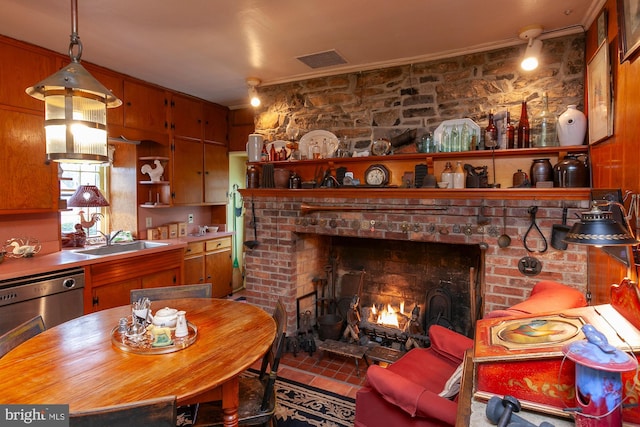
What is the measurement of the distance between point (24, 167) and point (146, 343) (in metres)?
2.23

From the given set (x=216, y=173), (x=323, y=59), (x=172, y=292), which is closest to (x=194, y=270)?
(x=216, y=173)

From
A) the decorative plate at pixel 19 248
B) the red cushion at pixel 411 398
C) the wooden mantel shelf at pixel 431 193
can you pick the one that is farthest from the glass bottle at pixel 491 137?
the decorative plate at pixel 19 248

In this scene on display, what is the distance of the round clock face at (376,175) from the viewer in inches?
121

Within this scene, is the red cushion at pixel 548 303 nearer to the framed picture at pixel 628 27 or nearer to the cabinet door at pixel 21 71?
the framed picture at pixel 628 27

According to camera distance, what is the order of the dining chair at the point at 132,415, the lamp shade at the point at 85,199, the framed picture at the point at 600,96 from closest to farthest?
the dining chair at the point at 132,415 < the framed picture at the point at 600,96 < the lamp shade at the point at 85,199

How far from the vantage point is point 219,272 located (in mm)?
4770

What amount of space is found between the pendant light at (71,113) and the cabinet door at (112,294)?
1.93m

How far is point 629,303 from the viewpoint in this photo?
1.28m

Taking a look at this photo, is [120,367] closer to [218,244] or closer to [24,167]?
Result: [24,167]

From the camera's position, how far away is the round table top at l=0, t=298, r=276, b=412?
1.27m

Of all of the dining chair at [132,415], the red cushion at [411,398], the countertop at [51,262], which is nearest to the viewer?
the dining chair at [132,415]

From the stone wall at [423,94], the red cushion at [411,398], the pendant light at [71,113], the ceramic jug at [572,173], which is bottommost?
the red cushion at [411,398]

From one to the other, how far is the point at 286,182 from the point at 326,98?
2.97 ft

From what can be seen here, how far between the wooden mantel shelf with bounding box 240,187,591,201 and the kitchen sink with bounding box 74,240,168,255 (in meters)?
1.28
